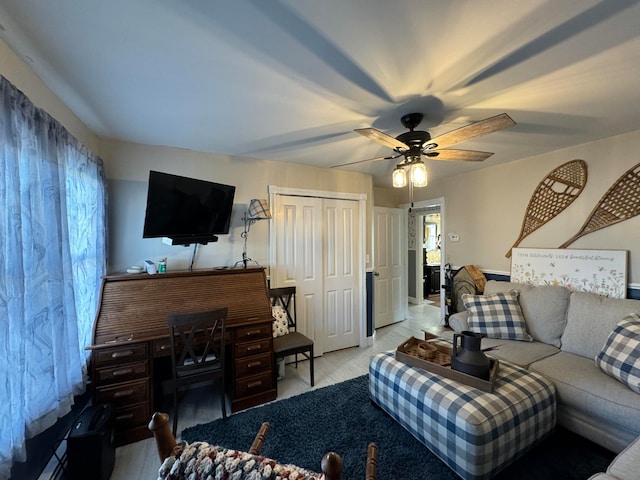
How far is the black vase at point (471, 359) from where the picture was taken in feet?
5.89

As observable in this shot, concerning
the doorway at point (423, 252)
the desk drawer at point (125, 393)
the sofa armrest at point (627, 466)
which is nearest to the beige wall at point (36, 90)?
the desk drawer at point (125, 393)

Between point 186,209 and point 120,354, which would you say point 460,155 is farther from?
point 120,354

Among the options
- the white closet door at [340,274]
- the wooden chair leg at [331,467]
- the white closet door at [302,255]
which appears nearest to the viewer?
the wooden chair leg at [331,467]

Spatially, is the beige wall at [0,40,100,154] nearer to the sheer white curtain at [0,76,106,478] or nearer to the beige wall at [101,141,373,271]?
the sheer white curtain at [0,76,106,478]

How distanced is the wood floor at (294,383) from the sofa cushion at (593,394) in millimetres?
1258

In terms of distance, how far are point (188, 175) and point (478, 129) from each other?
2609 mm

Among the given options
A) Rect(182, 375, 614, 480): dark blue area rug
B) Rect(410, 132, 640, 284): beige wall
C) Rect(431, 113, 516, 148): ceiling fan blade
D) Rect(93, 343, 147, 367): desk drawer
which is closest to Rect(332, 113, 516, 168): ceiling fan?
Rect(431, 113, 516, 148): ceiling fan blade

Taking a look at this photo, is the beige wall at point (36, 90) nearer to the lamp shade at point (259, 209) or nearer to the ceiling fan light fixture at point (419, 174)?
the lamp shade at point (259, 209)

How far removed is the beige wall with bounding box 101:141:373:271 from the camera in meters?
2.55

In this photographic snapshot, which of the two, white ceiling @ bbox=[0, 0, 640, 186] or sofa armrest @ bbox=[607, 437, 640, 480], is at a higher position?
white ceiling @ bbox=[0, 0, 640, 186]

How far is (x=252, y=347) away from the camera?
2.43 meters

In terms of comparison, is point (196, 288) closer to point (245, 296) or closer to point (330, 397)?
point (245, 296)

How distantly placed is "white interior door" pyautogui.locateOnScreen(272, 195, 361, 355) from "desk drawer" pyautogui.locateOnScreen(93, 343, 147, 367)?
1465mm

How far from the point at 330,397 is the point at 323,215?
2.05m
